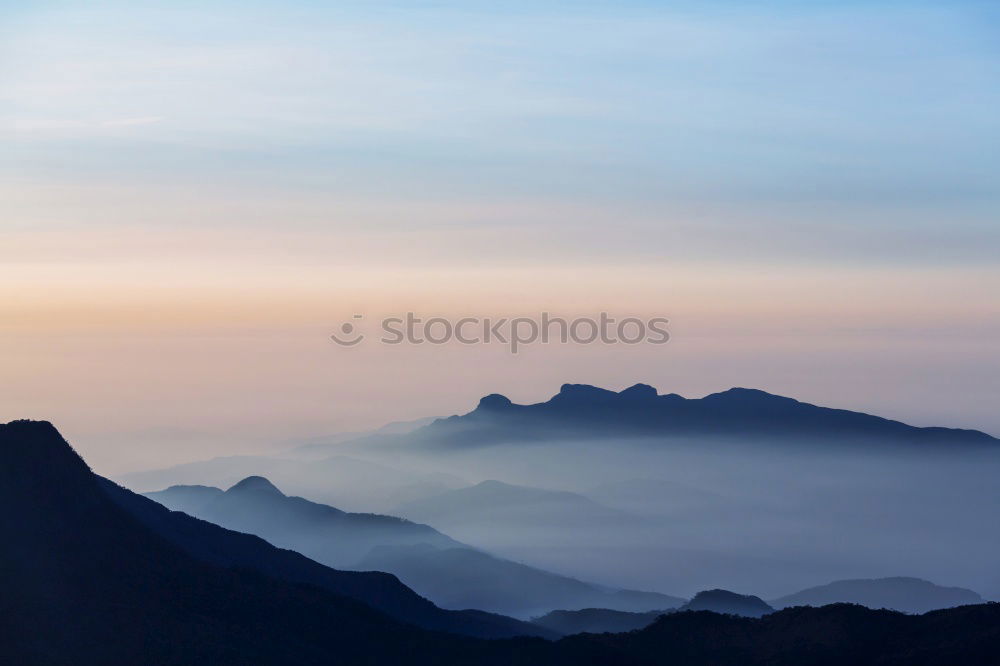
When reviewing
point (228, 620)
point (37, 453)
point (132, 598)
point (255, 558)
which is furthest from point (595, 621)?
point (37, 453)

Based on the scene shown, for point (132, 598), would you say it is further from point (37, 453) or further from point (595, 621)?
point (595, 621)

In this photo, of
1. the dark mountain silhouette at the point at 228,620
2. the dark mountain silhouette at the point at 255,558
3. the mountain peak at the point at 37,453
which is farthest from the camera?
the dark mountain silhouette at the point at 255,558

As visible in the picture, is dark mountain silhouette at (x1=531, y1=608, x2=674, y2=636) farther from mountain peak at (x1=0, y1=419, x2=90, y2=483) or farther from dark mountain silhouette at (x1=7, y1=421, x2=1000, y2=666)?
mountain peak at (x1=0, y1=419, x2=90, y2=483)

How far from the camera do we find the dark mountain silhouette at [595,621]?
179375mm

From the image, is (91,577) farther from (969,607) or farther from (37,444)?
(969,607)

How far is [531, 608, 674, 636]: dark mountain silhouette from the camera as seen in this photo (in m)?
179

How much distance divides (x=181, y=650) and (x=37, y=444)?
26.8 metres

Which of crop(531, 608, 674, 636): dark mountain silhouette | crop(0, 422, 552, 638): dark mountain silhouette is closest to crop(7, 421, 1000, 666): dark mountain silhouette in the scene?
crop(0, 422, 552, 638): dark mountain silhouette

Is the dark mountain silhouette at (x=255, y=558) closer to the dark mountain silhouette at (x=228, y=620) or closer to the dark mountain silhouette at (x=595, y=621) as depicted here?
the dark mountain silhouette at (x=228, y=620)

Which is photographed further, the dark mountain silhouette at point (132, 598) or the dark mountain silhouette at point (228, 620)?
the dark mountain silhouette at point (228, 620)

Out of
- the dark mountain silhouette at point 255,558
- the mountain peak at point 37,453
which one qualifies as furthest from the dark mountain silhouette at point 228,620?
the dark mountain silhouette at point 255,558

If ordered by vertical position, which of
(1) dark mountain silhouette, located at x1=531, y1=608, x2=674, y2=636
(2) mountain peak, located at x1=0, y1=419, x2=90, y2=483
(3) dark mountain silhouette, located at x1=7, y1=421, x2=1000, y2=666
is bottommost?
(1) dark mountain silhouette, located at x1=531, y1=608, x2=674, y2=636

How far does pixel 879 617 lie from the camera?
110938 millimetres

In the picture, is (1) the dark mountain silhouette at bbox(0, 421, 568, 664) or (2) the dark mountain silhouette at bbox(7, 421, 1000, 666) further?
(2) the dark mountain silhouette at bbox(7, 421, 1000, 666)
